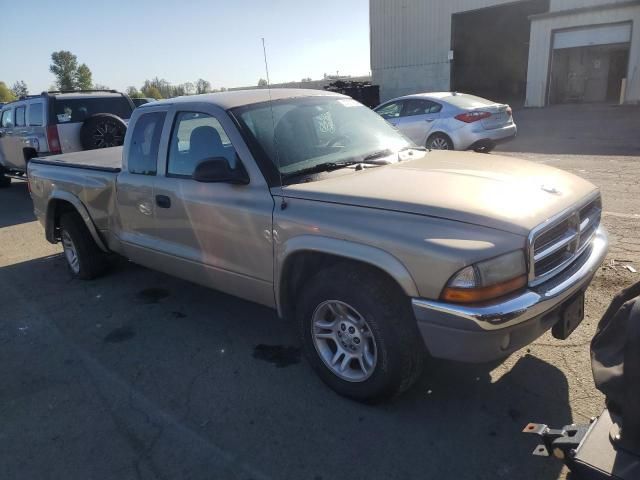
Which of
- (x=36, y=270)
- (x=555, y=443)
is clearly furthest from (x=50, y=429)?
(x=36, y=270)

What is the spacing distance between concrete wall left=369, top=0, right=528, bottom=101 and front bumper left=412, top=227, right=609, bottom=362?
28.8 meters

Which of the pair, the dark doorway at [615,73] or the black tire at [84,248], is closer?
the black tire at [84,248]

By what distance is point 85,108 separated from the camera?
34.0ft

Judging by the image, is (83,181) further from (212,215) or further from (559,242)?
(559,242)

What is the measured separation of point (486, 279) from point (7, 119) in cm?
1266

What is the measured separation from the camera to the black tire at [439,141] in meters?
11.1

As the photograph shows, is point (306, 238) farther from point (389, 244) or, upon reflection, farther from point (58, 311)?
point (58, 311)

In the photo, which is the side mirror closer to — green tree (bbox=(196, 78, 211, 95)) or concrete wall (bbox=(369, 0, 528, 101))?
green tree (bbox=(196, 78, 211, 95))

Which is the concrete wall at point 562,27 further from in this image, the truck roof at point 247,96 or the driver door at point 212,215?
the driver door at point 212,215

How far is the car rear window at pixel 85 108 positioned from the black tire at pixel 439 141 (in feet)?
22.2

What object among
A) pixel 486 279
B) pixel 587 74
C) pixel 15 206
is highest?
pixel 486 279

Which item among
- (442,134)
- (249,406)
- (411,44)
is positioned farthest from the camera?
(411,44)

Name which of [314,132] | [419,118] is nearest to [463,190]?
[314,132]

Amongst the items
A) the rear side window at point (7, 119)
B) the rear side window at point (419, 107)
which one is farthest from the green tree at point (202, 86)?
the rear side window at point (7, 119)
